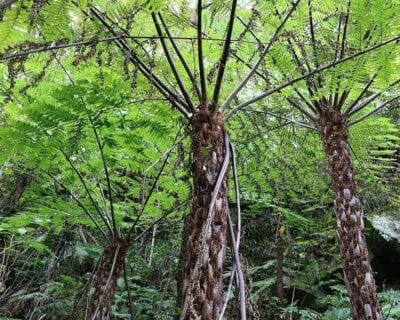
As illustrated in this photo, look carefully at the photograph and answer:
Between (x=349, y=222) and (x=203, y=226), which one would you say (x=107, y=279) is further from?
(x=349, y=222)

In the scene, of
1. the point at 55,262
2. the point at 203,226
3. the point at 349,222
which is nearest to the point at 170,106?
the point at 203,226

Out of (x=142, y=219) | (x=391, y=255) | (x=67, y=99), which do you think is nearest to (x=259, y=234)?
(x=391, y=255)

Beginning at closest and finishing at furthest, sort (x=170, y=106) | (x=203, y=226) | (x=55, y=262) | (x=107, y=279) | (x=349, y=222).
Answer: (x=203, y=226) < (x=170, y=106) < (x=107, y=279) < (x=349, y=222) < (x=55, y=262)

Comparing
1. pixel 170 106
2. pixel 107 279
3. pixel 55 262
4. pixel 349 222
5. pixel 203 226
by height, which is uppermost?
pixel 170 106

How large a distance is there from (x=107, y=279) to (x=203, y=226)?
1.18 m

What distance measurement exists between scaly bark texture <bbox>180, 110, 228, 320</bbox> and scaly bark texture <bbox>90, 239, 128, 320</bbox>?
950 millimetres

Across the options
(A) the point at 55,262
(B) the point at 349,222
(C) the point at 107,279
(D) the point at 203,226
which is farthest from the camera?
(A) the point at 55,262

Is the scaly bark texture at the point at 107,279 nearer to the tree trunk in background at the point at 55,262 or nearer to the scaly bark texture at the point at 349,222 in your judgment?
the scaly bark texture at the point at 349,222

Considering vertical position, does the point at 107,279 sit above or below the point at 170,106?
below

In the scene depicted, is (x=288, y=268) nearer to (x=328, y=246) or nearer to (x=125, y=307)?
(x=328, y=246)

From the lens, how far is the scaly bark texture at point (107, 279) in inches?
92.1

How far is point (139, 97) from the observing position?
2.48 m

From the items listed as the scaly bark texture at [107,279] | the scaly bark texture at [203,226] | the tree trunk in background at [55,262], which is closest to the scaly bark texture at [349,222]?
the scaly bark texture at [203,226]

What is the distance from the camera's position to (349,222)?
274cm
